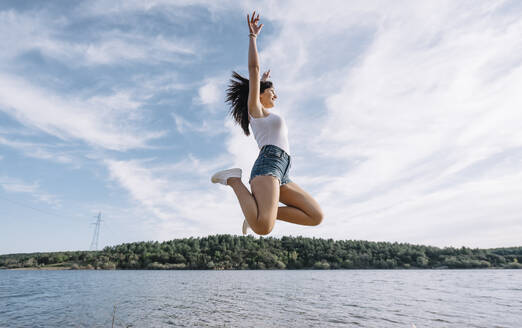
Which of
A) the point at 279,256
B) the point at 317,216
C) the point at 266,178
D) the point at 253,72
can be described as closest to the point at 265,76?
the point at 253,72

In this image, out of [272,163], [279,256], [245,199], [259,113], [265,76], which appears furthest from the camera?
[279,256]

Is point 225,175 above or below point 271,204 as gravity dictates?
above

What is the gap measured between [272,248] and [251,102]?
125 m

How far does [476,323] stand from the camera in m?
23.2

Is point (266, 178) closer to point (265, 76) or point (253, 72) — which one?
point (253, 72)

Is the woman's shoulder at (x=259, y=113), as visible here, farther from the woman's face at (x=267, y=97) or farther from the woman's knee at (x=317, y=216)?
the woman's knee at (x=317, y=216)

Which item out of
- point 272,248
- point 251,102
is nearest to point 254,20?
point 251,102

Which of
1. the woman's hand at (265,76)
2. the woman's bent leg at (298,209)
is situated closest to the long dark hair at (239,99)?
the woman's hand at (265,76)

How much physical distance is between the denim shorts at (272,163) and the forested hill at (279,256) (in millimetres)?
116995

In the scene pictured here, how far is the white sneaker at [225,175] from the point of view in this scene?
13.1 feet

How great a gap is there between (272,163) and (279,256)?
119304 mm

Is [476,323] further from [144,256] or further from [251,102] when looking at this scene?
[144,256]

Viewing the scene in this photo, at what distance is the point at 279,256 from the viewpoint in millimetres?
117875

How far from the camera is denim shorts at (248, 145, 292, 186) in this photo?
371 cm
